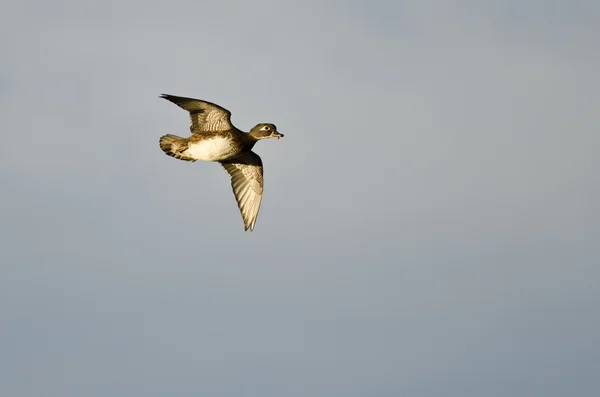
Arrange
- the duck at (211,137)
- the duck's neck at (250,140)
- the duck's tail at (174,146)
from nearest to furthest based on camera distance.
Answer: the duck at (211,137), the duck's tail at (174,146), the duck's neck at (250,140)

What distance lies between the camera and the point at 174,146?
142 ft

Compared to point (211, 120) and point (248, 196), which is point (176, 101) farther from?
point (248, 196)

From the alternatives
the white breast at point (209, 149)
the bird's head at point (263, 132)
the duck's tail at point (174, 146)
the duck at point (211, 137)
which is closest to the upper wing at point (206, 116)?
the duck at point (211, 137)

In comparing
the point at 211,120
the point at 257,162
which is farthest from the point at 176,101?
the point at 257,162

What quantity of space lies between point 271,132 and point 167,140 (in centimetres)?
292

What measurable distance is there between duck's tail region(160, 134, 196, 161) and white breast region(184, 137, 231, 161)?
0.14m

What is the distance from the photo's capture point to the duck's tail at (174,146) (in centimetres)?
4306

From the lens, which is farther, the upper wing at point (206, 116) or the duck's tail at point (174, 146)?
the duck's tail at point (174, 146)

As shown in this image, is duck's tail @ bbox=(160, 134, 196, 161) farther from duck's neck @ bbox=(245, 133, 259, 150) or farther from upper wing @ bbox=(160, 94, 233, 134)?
duck's neck @ bbox=(245, 133, 259, 150)

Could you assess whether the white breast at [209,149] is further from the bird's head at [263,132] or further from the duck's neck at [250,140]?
the bird's head at [263,132]

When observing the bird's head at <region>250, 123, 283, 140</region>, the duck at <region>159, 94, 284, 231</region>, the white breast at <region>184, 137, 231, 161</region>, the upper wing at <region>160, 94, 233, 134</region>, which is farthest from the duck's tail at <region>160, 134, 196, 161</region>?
the bird's head at <region>250, 123, 283, 140</region>

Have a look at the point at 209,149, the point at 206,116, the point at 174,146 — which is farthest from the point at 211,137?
the point at 174,146

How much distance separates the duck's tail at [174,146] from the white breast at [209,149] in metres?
0.14

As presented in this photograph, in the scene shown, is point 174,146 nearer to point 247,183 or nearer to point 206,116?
point 206,116
